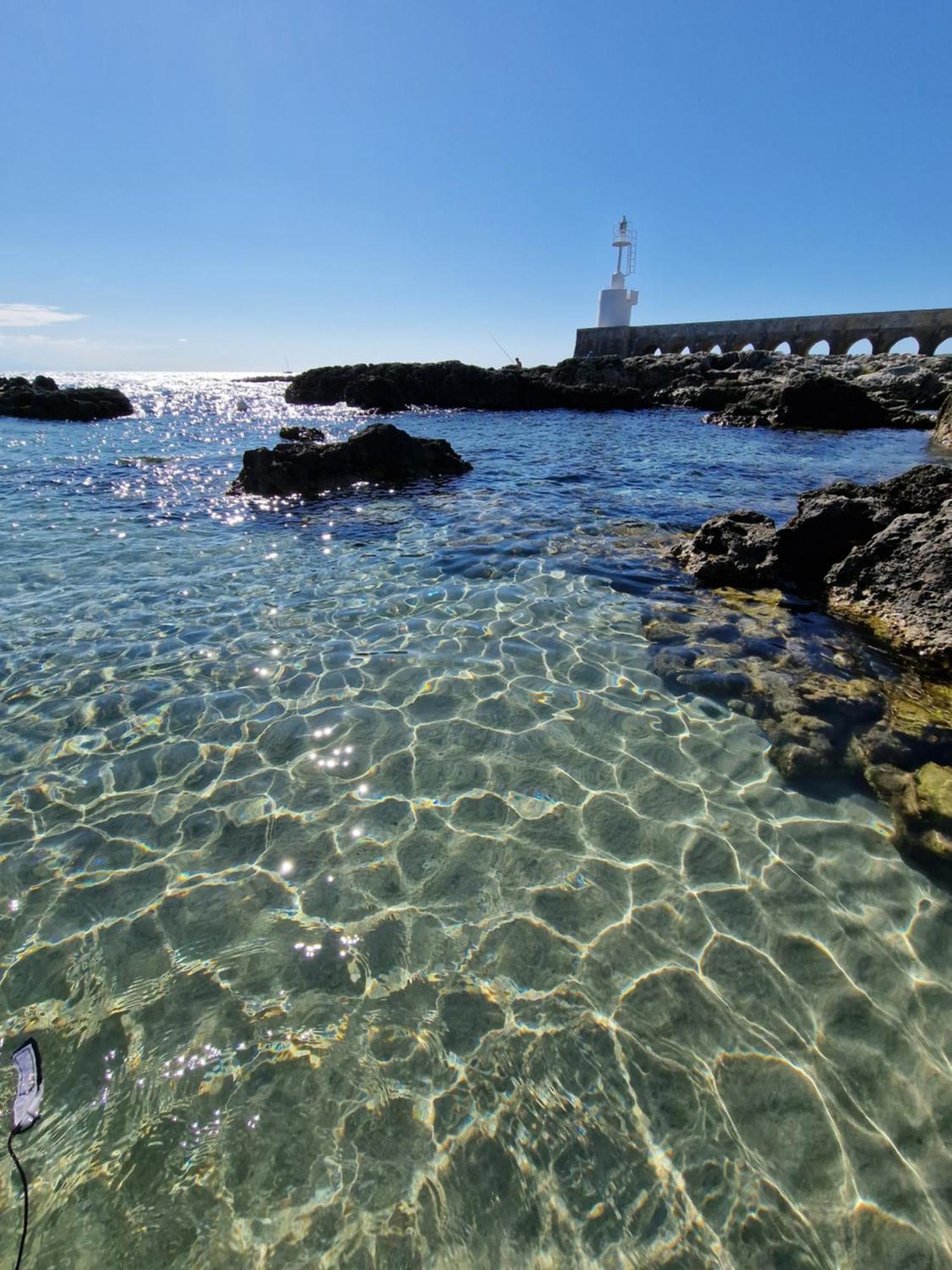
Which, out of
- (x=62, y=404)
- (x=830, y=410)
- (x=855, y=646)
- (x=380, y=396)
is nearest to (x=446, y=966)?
(x=855, y=646)

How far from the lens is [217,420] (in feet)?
133

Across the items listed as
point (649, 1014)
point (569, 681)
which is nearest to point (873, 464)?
point (569, 681)

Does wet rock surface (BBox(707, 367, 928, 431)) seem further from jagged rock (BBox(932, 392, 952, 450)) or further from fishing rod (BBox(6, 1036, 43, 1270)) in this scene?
fishing rod (BBox(6, 1036, 43, 1270))

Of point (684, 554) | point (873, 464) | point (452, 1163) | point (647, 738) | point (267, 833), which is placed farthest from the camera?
point (873, 464)

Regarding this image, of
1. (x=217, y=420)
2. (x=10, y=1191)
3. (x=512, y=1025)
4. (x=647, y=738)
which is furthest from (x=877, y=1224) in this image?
(x=217, y=420)

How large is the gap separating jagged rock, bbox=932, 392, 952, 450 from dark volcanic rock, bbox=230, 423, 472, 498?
17.7 m

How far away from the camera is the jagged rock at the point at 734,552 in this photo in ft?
26.9

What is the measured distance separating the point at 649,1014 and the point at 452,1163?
3.84 feet

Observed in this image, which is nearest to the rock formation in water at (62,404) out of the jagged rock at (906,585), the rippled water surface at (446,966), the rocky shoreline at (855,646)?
the rippled water surface at (446,966)

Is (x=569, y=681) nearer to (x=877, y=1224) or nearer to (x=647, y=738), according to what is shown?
(x=647, y=738)

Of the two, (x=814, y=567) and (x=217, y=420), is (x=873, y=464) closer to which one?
(x=814, y=567)

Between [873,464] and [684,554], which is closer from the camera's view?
[684,554]

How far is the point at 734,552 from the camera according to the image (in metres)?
8.52

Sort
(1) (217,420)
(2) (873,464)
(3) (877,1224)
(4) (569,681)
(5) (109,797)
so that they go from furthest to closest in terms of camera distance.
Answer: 1. (1) (217,420)
2. (2) (873,464)
3. (4) (569,681)
4. (5) (109,797)
5. (3) (877,1224)
